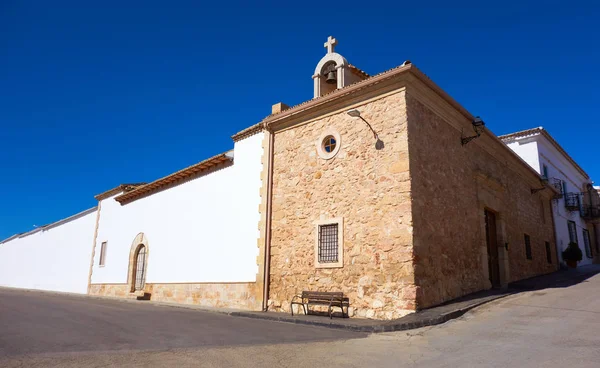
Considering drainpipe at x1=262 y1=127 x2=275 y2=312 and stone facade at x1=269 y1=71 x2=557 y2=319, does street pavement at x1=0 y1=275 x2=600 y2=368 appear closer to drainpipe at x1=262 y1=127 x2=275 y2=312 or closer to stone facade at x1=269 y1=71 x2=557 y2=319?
stone facade at x1=269 y1=71 x2=557 y2=319

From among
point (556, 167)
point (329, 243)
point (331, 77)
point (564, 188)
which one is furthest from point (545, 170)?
point (329, 243)

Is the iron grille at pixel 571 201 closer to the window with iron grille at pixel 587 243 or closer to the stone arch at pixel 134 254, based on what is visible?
the window with iron grille at pixel 587 243

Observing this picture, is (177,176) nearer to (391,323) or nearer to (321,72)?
(321,72)

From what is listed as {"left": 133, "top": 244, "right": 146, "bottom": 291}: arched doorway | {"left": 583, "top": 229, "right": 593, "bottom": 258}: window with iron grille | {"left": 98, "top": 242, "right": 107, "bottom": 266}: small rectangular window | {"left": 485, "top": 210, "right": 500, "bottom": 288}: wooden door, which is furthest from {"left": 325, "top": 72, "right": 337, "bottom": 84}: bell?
{"left": 583, "top": 229, "right": 593, "bottom": 258}: window with iron grille

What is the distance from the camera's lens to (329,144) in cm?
1183

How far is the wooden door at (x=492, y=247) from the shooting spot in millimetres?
13422

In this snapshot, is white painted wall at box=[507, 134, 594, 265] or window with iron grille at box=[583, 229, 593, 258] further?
window with iron grille at box=[583, 229, 593, 258]

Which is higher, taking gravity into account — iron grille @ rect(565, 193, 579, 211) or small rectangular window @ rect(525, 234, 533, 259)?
iron grille @ rect(565, 193, 579, 211)

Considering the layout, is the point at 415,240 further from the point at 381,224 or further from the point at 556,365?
the point at 556,365

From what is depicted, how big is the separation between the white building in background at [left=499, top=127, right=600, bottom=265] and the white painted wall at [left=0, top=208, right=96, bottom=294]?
23.3m

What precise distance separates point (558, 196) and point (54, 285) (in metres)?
29.1

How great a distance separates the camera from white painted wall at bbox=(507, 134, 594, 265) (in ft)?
69.4

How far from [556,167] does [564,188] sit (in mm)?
1273

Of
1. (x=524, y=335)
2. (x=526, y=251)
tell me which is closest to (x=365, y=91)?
(x=524, y=335)
